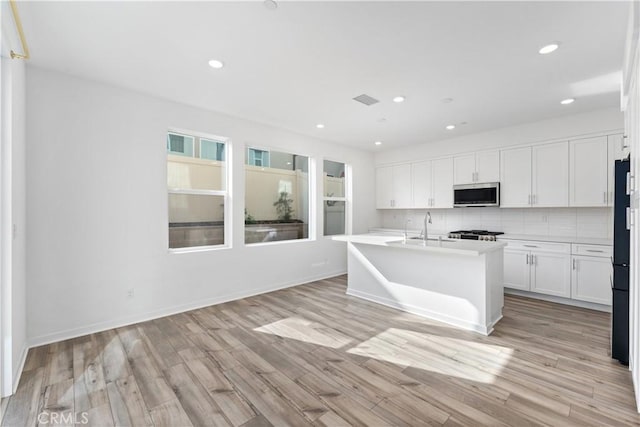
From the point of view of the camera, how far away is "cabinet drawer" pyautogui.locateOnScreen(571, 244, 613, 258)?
3666mm

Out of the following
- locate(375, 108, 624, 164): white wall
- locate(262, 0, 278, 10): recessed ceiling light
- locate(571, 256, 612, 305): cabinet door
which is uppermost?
locate(262, 0, 278, 10): recessed ceiling light

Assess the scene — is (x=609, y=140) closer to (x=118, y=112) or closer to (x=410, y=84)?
(x=410, y=84)

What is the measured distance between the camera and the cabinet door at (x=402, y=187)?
238 inches

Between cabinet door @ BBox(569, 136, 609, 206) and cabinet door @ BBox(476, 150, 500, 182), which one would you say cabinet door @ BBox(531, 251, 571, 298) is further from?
cabinet door @ BBox(476, 150, 500, 182)

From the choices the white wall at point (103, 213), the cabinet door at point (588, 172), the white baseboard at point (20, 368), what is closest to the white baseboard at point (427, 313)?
the white wall at point (103, 213)

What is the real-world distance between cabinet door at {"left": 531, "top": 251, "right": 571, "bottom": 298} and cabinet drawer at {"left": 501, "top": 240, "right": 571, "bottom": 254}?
0.19 ft

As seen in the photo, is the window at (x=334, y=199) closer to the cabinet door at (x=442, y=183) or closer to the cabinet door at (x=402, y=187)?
the cabinet door at (x=402, y=187)

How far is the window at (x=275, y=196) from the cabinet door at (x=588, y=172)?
4.16 metres

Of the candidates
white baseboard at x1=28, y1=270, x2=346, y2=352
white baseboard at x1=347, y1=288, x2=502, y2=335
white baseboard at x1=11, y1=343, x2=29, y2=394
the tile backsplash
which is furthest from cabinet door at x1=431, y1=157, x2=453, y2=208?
white baseboard at x1=11, y1=343, x2=29, y2=394

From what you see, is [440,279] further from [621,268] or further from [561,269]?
[561,269]

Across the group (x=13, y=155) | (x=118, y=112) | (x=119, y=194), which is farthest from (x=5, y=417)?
(x=118, y=112)

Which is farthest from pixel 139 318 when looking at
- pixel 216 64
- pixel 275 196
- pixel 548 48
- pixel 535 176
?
pixel 535 176

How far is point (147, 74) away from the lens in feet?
9.68

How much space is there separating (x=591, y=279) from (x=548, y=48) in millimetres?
3104
